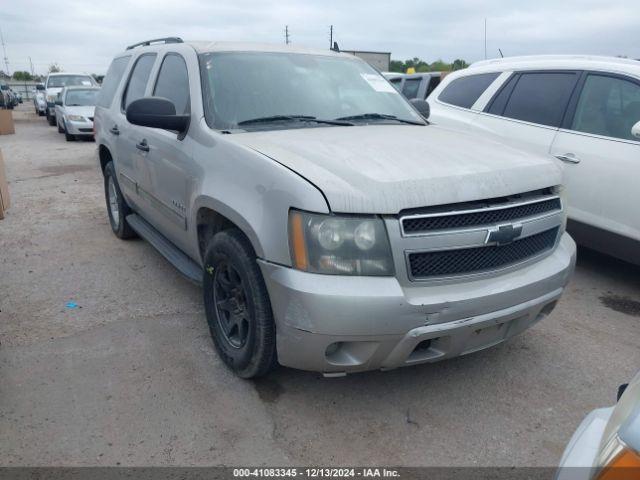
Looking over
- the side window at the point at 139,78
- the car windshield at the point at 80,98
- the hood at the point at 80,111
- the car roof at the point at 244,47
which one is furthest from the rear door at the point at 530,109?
the car windshield at the point at 80,98

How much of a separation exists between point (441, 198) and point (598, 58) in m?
3.42

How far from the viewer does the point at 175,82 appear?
380cm

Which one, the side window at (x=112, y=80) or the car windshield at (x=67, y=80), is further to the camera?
the car windshield at (x=67, y=80)

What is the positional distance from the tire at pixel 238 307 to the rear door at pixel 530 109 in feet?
9.61

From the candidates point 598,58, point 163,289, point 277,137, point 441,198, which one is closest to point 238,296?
point 277,137

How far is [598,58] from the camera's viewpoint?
189 inches

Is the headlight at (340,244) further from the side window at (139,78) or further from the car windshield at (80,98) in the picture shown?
the car windshield at (80,98)

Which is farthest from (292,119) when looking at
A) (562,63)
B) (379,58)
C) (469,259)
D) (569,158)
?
(379,58)

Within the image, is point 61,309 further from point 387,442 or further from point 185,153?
point 387,442

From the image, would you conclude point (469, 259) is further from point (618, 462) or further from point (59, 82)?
point (59, 82)

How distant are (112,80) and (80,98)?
11.4 m

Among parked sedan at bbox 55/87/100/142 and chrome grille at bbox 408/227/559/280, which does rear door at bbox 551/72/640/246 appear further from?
parked sedan at bbox 55/87/100/142

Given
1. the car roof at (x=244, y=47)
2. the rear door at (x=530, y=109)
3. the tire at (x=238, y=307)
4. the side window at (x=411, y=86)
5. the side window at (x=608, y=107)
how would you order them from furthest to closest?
the side window at (x=411, y=86), the rear door at (x=530, y=109), the side window at (x=608, y=107), the car roof at (x=244, y=47), the tire at (x=238, y=307)

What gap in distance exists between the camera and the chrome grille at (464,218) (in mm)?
2367
